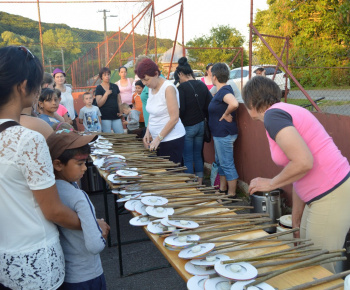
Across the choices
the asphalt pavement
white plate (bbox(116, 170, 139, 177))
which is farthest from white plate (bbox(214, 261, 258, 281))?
the asphalt pavement

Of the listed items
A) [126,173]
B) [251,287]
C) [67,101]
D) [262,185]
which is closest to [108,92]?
[67,101]

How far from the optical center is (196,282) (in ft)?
4.51

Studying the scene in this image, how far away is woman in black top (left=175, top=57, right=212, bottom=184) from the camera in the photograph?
15.2ft

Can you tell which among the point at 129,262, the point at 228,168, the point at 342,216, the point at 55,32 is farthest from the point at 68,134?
the point at 55,32

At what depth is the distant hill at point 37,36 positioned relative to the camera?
9289 millimetres

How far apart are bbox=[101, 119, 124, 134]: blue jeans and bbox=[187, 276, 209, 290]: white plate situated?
477 cm

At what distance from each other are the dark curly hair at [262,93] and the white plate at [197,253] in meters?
0.86

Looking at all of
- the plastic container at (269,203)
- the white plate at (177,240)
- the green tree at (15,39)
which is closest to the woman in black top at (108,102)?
the plastic container at (269,203)

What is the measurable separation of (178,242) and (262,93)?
0.95 meters

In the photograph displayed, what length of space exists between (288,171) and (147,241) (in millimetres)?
2440

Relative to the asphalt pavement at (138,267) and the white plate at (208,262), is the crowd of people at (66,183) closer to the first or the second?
the white plate at (208,262)

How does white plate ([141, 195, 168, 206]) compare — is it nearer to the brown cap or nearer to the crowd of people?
the crowd of people

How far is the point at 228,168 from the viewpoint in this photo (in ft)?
15.3

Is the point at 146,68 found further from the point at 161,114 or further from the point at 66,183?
the point at 66,183
